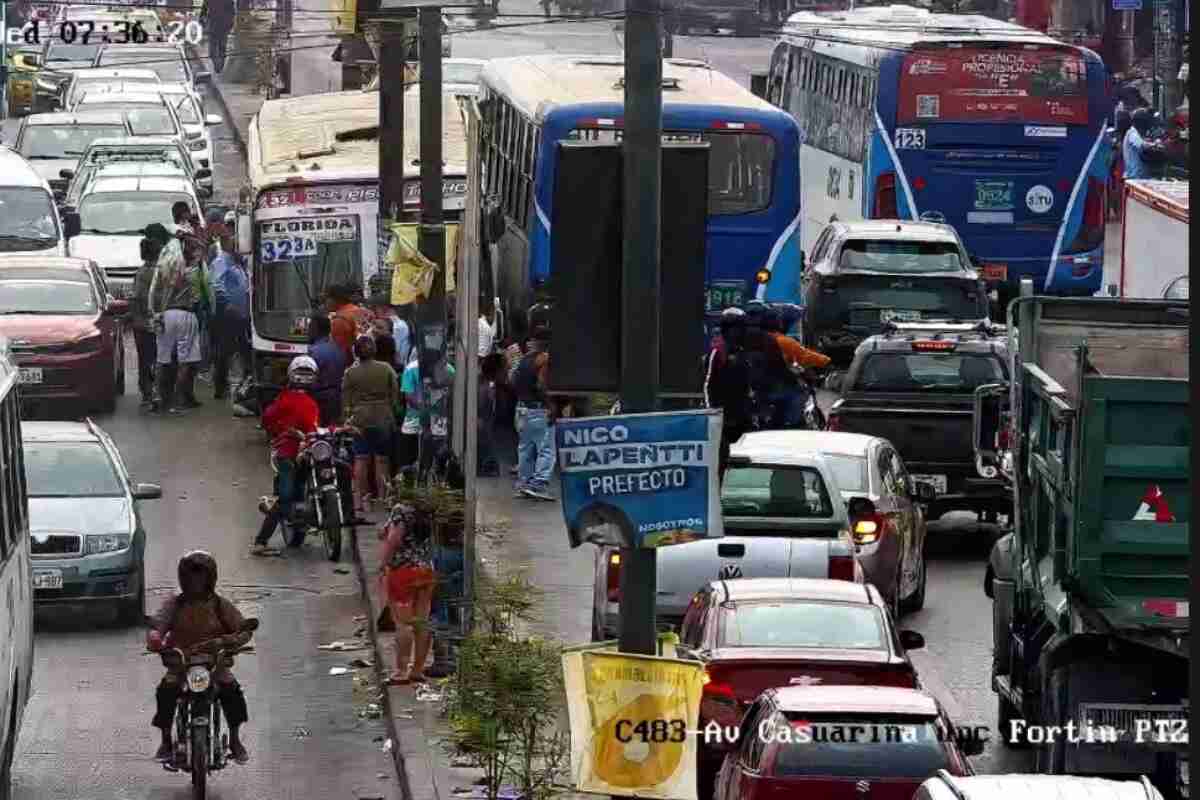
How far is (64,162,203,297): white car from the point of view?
3647 centimetres

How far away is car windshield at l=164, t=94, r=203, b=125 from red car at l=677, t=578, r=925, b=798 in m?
36.4

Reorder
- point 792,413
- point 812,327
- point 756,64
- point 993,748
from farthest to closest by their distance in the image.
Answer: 1. point 756,64
2. point 812,327
3. point 792,413
4. point 993,748

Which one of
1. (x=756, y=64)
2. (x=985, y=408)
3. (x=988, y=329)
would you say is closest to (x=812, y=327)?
(x=988, y=329)

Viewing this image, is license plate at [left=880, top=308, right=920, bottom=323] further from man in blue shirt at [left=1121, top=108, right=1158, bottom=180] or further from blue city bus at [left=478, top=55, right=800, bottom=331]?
man in blue shirt at [left=1121, top=108, right=1158, bottom=180]

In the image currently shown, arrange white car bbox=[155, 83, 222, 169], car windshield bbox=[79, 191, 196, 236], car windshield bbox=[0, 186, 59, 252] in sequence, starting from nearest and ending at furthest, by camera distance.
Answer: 1. car windshield bbox=[0, 186, 59, 252]
2. car windshield bbox=[79, 191, 196, 236]
3. white car bbox=[155, 83, 222, 169]

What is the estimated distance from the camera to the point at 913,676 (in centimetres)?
1520

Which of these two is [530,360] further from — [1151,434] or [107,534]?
[1151,434]

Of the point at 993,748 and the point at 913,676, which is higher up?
the point at 913,676

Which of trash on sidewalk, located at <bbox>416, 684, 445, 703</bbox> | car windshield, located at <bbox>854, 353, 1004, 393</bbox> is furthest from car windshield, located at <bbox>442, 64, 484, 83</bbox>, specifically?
trash on sidewalk, located at <bbox>416, 684, 445, 703</bbox>

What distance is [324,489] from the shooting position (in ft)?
78.7

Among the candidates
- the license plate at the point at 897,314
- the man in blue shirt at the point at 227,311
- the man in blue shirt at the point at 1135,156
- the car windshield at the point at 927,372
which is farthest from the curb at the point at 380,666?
the man in blue shirt at the point at 1135,156

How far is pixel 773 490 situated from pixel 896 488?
208cm

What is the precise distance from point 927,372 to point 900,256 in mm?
8034

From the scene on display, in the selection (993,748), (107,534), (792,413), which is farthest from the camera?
(792,413)
